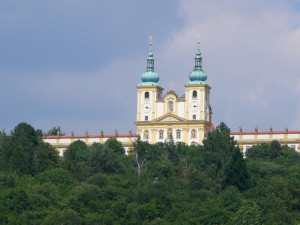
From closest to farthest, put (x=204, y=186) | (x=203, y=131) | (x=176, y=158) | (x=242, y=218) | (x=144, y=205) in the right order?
(x=242, y=218) < (x=144, y=205) < (x=204, y=186) < (x=176, y=158) < (x=203, y=131)

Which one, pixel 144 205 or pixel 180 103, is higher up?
pixel 180 103

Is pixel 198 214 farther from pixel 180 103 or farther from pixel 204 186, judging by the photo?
pixel 180 103

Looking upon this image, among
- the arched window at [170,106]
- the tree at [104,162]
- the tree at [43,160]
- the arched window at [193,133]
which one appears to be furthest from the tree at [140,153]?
the arched window at [170,106]

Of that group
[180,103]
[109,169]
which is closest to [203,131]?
[180,103]

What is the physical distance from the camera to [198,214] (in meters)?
105

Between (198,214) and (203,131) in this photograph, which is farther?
(203,131)

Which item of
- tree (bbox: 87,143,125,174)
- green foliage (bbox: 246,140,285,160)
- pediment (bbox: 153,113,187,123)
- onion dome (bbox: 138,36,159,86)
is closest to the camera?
tree (bbox: 87,143,125,174)

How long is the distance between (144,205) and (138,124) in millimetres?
55784

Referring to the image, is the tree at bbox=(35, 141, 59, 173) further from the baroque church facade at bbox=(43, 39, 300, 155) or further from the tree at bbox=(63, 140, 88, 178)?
the baroque church facade at bbox=(43, 39, 300, 155)

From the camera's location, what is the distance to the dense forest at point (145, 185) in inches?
4144

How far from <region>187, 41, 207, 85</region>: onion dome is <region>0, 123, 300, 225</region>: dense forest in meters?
16.3

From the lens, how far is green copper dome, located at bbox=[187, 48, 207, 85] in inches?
6407

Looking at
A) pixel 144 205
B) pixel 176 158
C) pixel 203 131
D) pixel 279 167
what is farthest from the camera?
pixel 203 131

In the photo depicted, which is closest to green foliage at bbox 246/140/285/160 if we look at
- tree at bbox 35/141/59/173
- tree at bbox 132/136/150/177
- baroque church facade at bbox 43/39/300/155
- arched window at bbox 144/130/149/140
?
baroque church facade at bbox 43/39/300/155
